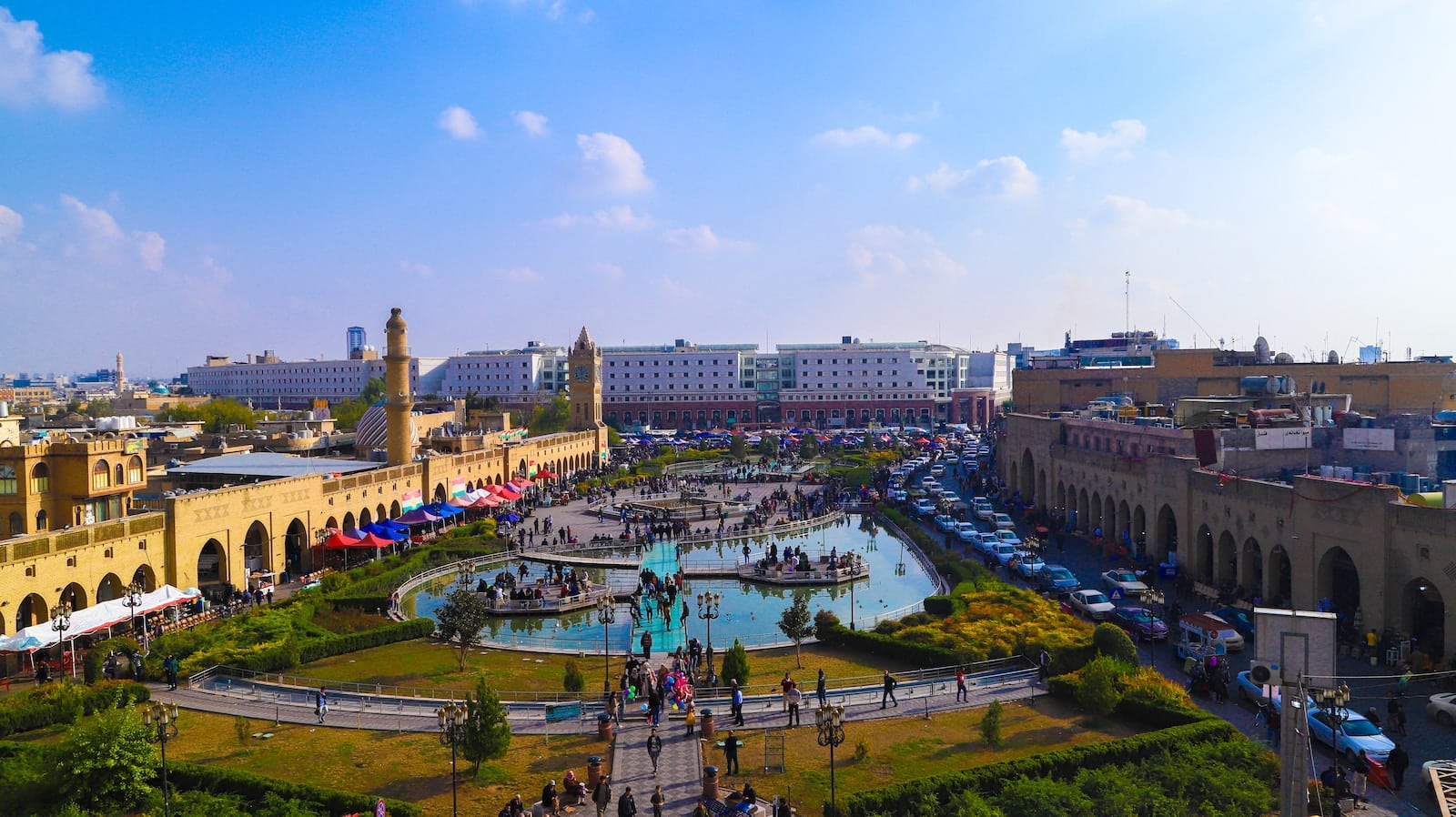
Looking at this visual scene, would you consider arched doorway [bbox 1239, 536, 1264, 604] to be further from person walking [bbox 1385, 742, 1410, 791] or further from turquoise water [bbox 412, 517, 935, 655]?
person walking [bbox 1385, 742, 1410, 791]

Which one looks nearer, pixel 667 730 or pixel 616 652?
pixel 667 730

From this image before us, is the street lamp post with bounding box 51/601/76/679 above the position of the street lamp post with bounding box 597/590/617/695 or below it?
above

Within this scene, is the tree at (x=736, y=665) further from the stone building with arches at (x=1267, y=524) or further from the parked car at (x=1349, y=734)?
the stone building with arches at (x=1267, y=524)

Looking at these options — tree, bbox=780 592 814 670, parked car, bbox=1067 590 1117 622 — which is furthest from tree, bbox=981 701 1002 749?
parked car, bbox=1067 590 1117 622

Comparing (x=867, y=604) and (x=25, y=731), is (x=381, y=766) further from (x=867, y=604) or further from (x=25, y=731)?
(x=867, y=604)

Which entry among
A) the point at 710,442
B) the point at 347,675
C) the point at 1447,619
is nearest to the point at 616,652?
the point at 347,675

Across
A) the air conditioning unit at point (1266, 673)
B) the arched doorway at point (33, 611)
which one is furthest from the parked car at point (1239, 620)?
the arched doorway at point (33, 611)
